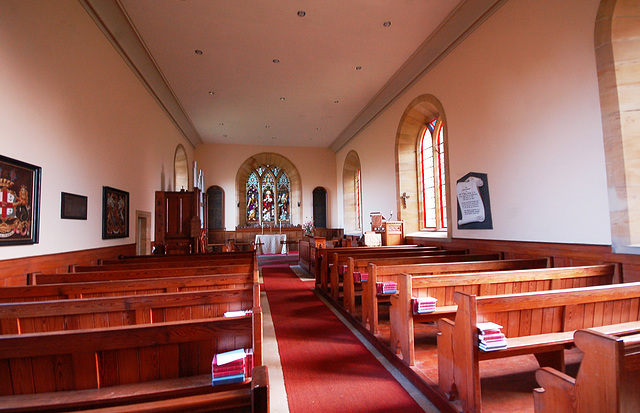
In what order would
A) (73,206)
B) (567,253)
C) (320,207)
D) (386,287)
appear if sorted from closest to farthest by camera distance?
(386,287) → (567,253) → (73,206) → (320,207)

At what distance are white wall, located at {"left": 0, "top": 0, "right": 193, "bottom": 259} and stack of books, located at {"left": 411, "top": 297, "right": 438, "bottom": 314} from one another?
11.5 ft

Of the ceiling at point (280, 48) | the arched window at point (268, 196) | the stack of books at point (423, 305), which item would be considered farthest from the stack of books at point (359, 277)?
the arched window at point (268, 196)

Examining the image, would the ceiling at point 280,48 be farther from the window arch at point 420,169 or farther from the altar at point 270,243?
the altar at point 270,243

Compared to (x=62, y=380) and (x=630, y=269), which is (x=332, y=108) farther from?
(x=62, y=380)

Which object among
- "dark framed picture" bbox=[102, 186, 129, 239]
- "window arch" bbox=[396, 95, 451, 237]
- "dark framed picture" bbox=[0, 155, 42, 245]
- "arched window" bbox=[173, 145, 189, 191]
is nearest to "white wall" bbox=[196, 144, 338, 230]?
"arched window" bbox=[173, 145, 189, 191]

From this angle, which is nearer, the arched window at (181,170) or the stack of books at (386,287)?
the stack of books at (386,287)

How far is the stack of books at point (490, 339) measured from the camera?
1.80m

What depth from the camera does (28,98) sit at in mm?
3295

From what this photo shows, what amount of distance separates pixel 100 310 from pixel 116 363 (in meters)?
0.71

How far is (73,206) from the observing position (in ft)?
13.4

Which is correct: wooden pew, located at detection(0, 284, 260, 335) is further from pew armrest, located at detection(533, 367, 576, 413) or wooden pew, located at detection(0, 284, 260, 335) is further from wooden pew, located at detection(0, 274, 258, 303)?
pew armrest, located at detection(533, 367, 576, 413)

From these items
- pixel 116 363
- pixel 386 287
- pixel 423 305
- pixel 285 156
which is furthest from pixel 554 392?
pixel 285 156

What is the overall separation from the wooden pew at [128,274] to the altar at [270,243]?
326 inches

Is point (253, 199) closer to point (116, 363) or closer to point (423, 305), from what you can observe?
point (423, 305)
